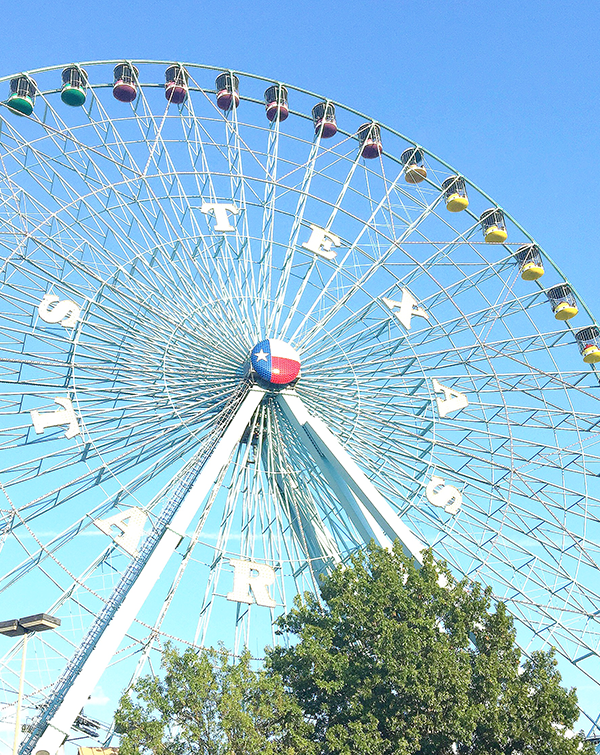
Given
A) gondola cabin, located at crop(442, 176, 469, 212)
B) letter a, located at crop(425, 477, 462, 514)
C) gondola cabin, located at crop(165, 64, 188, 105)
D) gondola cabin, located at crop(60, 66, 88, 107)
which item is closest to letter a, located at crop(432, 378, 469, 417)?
letter a, located at crop(425, 477, 462, 514)

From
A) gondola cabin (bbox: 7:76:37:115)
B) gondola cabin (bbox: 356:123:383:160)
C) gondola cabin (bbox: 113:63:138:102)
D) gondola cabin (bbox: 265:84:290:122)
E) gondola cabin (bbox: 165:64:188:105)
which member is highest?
gondola cabin (bbox: 356:123:383:160)

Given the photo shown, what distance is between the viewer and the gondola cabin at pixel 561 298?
32.7 m

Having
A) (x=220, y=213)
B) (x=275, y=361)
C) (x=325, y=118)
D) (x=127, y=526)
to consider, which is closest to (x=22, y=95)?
(x=220, y=213)

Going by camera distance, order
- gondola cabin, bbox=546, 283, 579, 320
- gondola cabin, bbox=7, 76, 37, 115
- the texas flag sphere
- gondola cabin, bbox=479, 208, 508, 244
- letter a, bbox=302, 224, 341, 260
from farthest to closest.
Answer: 1. gondola cabin, bbox=546, 283, 579, 320
2. gondola cabin, bbox=479, 208, 508, 244
3. letter a, bbox=302, 224, 341, 260
4. the texas flag sphere
5. gondola cabin, bbox=7, 76, 37, 115

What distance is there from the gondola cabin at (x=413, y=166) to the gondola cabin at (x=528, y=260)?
13.6 feet

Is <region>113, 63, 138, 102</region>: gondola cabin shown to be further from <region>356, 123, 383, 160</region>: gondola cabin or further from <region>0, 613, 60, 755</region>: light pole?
<region>0, 613, 60, 755</region>: light pole

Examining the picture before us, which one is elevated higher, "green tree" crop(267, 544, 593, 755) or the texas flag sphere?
the texas flag sphere

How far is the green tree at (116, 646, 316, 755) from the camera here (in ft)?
61.2

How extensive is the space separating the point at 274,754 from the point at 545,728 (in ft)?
17.8

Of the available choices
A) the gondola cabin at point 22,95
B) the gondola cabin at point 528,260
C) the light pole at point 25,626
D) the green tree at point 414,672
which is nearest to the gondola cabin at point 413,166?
the gondola cabin at point 528,260

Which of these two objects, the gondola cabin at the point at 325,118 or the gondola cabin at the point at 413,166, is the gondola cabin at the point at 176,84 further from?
the gondola cabin at the point at 413,166

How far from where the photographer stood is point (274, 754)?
18.9 meters

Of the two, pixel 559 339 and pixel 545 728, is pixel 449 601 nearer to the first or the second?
pixel 545 728

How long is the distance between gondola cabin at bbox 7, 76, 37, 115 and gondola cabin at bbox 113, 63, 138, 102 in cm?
245
